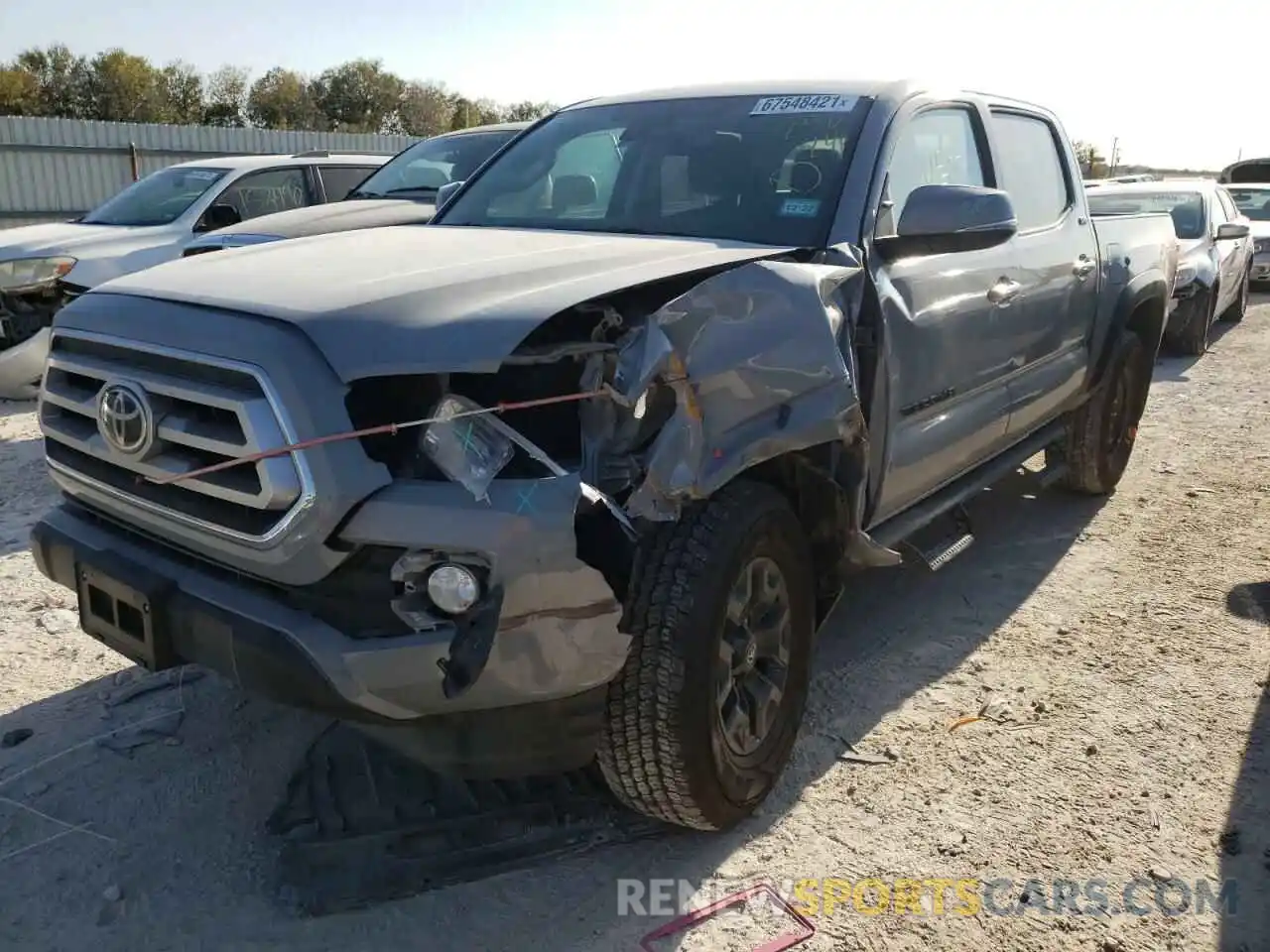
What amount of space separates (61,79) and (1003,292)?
50712mm

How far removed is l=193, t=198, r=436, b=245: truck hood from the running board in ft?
14.6

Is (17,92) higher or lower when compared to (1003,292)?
higher

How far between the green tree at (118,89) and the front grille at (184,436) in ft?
156

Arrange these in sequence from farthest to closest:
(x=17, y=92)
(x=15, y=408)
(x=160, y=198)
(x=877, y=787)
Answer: (x=17, y=92) < (x=160, y=198) < (x=15, y=408) < (x=877, y=787)

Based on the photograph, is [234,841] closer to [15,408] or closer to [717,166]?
[717,166]

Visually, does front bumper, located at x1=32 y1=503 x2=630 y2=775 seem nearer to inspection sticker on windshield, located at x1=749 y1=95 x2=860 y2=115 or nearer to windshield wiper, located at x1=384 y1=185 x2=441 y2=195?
inspection sticker on windshield, located at x1=749 y1=95 x2=860 y2=115

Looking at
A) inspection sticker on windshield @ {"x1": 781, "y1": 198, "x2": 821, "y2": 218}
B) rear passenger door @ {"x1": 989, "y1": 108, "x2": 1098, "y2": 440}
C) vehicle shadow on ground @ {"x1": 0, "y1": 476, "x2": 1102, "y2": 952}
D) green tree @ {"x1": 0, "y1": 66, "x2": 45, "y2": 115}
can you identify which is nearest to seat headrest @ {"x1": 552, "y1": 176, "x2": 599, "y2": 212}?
inspection sticker on windshield @ {"x1": 781, "y1": 198, "x2": 821, "y2": 218}

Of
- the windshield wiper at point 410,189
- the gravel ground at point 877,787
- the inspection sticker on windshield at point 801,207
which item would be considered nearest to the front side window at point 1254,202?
the windshield wiper at point 410,189

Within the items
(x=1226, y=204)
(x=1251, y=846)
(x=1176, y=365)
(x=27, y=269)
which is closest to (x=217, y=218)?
(x=27, y=269)

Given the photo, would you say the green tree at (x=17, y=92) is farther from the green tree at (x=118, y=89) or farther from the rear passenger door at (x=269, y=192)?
the rear passenger door at (x=269, y=192)

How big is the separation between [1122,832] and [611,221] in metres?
2.40

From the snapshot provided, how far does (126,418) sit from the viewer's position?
248 centimetres

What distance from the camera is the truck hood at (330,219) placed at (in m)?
6.77

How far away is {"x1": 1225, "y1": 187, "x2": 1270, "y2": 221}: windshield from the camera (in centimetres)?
1650
